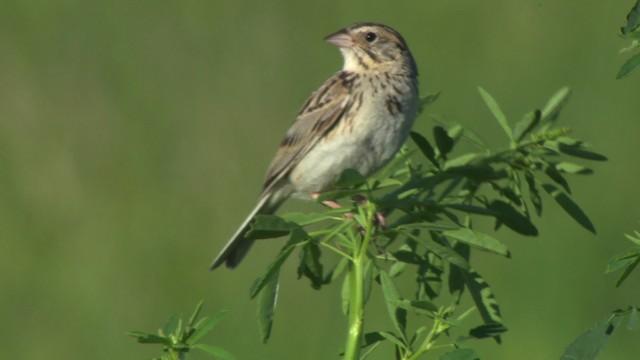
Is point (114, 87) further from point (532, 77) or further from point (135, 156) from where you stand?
point (532, 77)

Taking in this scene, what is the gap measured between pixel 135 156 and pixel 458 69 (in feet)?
6.12

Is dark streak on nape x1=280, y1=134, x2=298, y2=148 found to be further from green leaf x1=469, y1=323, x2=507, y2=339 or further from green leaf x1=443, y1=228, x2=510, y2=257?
green leaf x1=469, y1=323, x2=507, y2=339

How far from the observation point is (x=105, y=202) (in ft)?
28.0

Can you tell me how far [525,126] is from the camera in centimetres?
306

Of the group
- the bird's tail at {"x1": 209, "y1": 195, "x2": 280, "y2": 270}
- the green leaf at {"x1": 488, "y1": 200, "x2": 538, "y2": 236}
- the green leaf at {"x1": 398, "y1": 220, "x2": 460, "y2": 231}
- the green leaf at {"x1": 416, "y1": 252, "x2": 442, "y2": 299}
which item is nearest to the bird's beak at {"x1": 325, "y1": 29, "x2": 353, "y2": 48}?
the bird's tail at {"x1": 209, "y1": 195, "x2": 280, "y2": 270}

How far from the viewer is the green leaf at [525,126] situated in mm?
3059

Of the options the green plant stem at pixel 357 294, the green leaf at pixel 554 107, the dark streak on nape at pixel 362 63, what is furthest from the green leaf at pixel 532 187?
the dark streak on nape at pixel 362 63

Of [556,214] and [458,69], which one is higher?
[458,69]

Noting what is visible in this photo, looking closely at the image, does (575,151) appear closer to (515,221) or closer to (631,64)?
(515,221)

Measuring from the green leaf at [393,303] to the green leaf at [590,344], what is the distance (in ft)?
1.14

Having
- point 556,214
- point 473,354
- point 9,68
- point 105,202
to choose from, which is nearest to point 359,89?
point 556,214

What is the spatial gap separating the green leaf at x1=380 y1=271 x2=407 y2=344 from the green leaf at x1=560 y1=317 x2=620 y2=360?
13.7 inches

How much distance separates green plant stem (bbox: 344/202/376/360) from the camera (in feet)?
8.07

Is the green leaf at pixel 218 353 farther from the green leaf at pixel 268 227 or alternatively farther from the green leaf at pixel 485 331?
the green leaf at pixel 485 331
